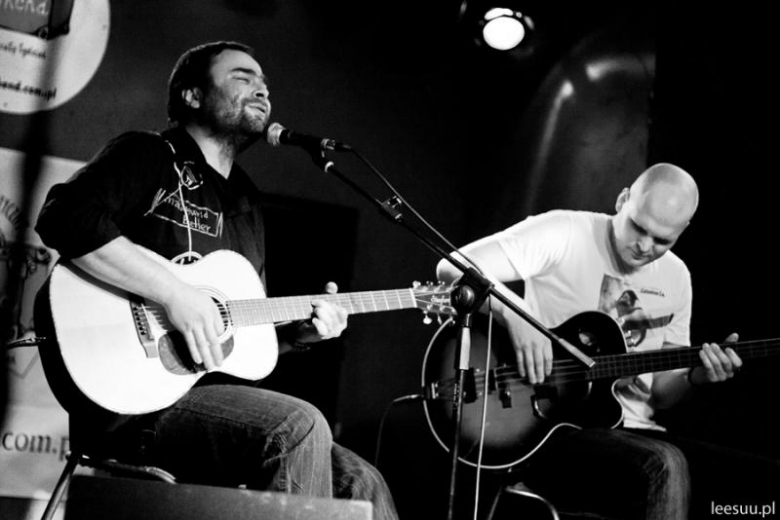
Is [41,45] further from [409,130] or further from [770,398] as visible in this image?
[770,398]

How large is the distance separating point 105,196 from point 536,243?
1.71 m

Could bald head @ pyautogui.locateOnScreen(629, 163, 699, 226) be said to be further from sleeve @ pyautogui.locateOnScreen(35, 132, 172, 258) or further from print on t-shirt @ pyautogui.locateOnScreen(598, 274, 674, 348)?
sleeve @ pyautogui.locateOnScreen(35, 132, 172, 258)

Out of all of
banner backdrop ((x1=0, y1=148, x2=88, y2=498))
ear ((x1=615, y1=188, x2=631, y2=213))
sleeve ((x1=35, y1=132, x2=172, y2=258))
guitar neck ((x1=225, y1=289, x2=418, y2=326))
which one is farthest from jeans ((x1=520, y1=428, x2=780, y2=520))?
banner backdrop ((x1=0, y1=148, x2=88, y2=498))

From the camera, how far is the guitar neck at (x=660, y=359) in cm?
289

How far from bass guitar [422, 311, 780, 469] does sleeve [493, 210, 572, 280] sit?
32cm

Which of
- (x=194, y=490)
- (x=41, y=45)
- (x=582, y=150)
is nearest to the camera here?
(x=194, y=490)

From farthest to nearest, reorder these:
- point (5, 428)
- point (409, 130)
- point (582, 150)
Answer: point (409, 130)
point (582, 150)
point (5, 428)

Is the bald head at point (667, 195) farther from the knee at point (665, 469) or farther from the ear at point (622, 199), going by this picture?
the knee at point (665, 469)

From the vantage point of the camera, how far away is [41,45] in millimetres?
3354

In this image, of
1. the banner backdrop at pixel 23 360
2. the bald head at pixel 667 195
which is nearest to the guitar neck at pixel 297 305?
the bald head at pixel 667 195

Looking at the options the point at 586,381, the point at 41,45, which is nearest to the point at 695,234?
the point at 586,381

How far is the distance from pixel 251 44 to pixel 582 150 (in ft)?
5.78

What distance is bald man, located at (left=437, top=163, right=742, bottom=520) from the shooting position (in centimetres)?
285

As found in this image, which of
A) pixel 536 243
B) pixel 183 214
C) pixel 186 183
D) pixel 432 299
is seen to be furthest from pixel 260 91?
pixel 536 243
